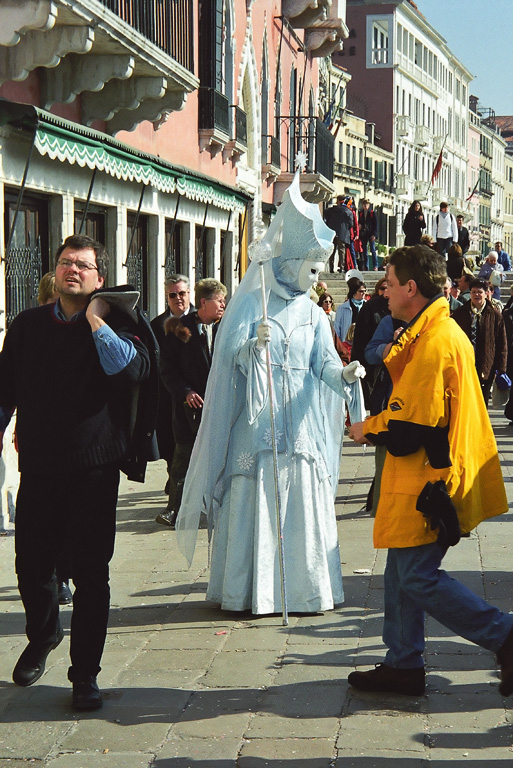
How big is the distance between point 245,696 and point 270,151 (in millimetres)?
20774

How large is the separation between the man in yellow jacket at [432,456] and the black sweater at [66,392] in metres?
1.00

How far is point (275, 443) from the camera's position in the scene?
664 cm

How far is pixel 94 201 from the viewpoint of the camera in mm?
13438

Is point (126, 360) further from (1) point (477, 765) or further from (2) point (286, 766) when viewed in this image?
(1) point (477, 765)

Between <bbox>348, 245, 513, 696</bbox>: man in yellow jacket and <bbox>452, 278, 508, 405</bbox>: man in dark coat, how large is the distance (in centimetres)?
813

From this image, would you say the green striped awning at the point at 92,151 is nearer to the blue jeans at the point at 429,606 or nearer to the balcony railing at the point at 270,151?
the blue jeans at the point at 429,606

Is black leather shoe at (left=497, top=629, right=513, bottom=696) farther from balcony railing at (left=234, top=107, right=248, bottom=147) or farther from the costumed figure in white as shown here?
balcony railing at (left=234, top=107, right=248, bottom=147)

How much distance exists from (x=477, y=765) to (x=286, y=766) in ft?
2.23

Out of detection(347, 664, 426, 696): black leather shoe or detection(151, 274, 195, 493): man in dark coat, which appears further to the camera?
detection(151, 274, 195, 493): man in dark coat

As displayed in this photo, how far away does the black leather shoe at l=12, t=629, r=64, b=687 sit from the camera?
5.40m

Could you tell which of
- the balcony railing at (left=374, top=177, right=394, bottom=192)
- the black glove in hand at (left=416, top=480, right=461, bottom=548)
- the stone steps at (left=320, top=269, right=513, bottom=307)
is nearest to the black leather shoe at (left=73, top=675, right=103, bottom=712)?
the black glove in hand at (left=416, top=480, right=461, bottom=548)

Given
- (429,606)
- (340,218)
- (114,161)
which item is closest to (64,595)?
(429,606)

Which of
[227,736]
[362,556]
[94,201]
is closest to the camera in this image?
[227,736]

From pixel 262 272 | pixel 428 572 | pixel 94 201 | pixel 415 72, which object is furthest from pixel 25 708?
pixel 415 72
